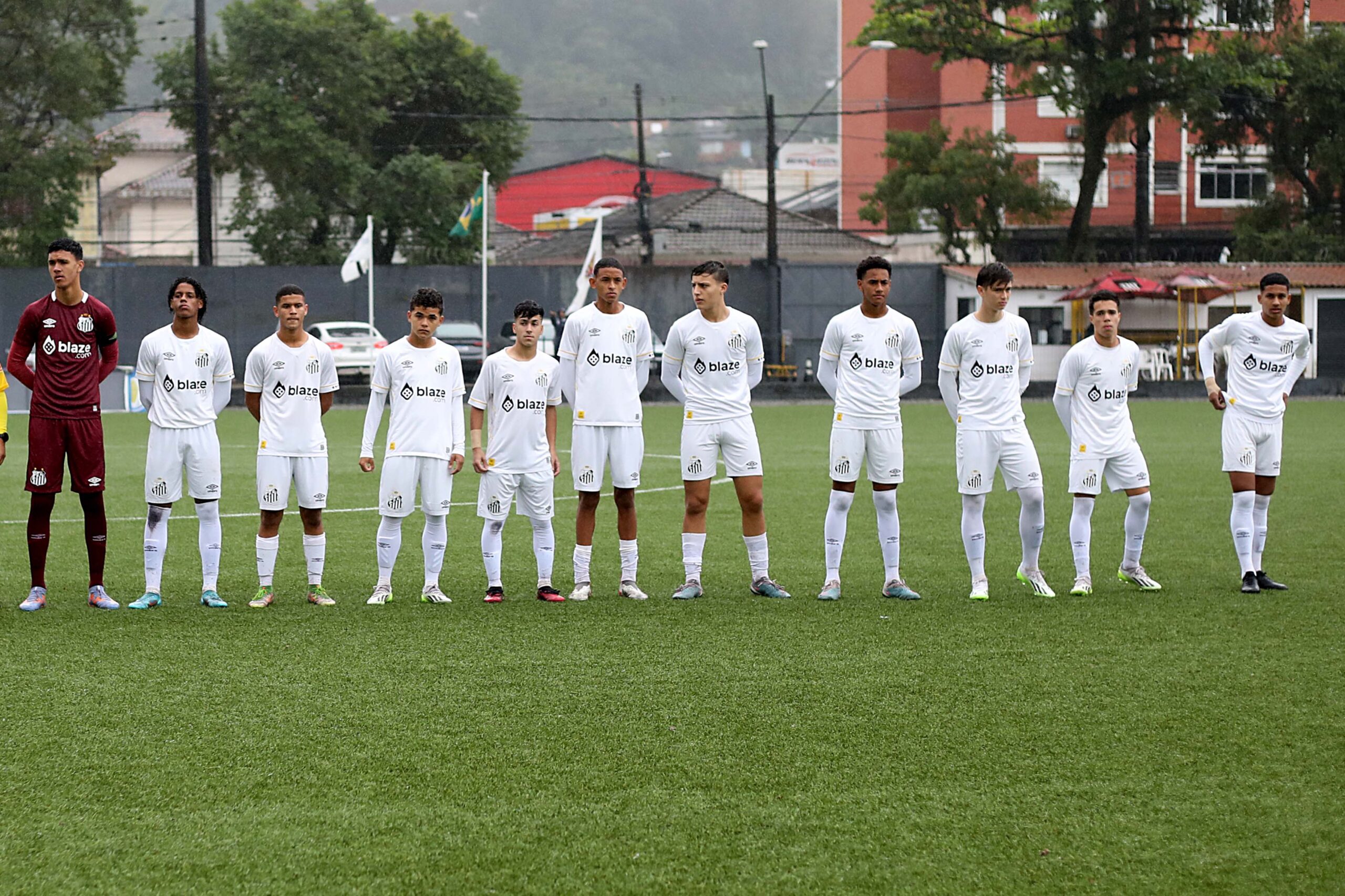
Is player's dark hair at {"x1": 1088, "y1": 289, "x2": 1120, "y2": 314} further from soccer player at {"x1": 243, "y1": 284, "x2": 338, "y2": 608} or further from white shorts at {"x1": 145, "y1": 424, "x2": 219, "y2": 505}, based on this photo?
white shorts at {"x1": 145, "y1": 424, "x2": 219, "y2": 505}

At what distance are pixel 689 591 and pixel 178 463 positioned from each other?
10.2ft

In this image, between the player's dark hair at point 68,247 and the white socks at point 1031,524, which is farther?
the white socks at point 1031,524

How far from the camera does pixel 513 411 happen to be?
8.82 metres

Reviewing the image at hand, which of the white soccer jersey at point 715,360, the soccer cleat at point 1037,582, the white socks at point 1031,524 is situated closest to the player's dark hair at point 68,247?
the white soccer jersey at point 715,360

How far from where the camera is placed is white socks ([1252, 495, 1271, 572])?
905 centimetres

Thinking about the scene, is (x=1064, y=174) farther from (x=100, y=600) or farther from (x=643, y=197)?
(x=100, y=600)

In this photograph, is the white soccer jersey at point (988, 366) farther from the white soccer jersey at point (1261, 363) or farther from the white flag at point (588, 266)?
the white flag at point (588, 266)

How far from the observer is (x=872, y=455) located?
8898mm

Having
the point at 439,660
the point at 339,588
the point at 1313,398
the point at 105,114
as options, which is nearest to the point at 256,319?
the point at 105,114

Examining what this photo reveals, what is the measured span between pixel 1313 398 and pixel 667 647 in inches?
1219

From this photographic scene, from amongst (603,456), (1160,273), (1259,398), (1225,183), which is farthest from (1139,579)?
(1225,183)

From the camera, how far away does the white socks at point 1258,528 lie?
9047mm

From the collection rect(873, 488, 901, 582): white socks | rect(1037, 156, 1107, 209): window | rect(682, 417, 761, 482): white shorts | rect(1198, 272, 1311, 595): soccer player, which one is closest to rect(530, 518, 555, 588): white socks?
rect(682, 417, 761, 482): white shorts

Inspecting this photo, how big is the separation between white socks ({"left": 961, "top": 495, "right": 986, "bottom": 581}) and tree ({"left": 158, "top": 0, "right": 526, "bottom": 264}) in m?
38.0
